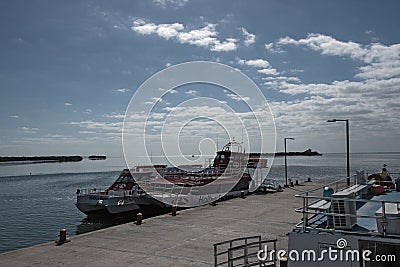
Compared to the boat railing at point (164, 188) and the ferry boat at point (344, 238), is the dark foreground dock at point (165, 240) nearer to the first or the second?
the ferry boat at point (344, 238)

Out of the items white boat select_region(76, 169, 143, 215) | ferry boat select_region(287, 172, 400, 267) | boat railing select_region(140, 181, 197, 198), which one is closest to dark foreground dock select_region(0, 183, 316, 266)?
ferry boat select_region(287, 172, 400, 267)

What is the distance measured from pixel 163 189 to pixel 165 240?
1970 centimetres

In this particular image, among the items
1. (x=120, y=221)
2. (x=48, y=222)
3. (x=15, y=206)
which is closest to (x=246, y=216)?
(x=120, y=221)

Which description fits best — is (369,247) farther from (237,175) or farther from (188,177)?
(237,175)

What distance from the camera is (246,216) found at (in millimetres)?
24562

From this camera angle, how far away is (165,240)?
17.5 m

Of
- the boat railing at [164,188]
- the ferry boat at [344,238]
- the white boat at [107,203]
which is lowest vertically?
the white boat at [107,203]

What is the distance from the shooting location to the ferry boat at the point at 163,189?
33281 millimetres

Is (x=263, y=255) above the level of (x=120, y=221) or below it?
above

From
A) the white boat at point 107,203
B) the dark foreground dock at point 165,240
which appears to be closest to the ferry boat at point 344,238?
the dark foreground dock at point 165,240

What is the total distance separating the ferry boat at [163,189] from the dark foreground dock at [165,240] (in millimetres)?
9078

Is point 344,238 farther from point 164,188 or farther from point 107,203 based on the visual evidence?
point 164,188

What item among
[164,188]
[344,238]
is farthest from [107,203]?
[344,238]

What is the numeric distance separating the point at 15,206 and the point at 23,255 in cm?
3243
